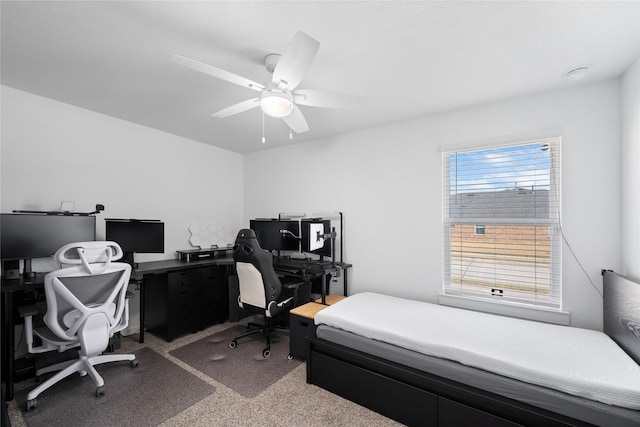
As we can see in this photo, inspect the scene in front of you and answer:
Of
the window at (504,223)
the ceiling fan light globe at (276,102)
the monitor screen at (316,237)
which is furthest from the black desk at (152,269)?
the window at (504,223)

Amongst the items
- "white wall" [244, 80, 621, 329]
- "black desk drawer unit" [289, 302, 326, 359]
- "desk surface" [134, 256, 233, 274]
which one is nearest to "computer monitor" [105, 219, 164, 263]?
"desk surface" [134, 256, 233, 274]

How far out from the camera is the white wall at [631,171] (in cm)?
188

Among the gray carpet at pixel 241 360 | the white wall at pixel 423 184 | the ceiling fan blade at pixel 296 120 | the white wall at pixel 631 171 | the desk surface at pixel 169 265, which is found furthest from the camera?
the desk surface at pixel 169 265

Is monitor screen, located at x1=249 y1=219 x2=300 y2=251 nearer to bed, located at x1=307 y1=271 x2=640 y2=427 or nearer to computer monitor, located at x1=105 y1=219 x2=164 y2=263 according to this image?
computer monitor, located at x1=105 y1=219 x2=164 y2=263

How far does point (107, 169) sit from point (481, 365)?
397 centimetres

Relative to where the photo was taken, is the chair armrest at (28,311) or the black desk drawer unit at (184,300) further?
→ the black desk drawer unit at (184,300)

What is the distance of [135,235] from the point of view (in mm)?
3078

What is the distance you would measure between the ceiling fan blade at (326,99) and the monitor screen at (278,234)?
78.6 inches

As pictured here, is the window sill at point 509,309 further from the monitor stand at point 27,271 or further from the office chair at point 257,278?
the monitor stand at point 27,271

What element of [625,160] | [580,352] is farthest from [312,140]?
[580,352]

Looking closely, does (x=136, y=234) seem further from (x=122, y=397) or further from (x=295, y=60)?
(x=295, y=60)

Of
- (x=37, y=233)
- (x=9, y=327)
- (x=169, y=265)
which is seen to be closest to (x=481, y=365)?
(x=169, y=265)

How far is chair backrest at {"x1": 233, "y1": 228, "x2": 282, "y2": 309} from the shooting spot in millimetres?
2754

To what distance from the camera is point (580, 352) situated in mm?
1693
